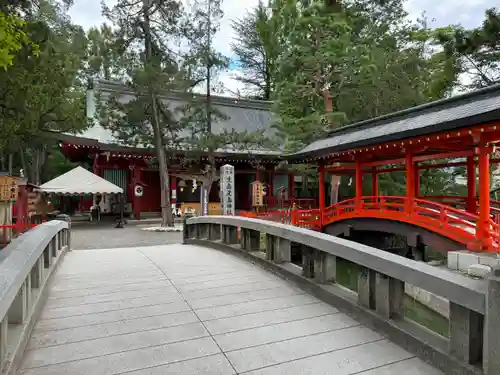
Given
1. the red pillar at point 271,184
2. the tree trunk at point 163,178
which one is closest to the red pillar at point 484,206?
the tree trunk at point 163,178

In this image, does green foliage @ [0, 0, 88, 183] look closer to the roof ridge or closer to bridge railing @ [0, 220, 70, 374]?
bridge railing @ [0, 220, 70, 374]

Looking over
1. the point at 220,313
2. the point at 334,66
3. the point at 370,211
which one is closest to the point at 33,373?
the point at 220,313

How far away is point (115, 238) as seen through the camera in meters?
13.0

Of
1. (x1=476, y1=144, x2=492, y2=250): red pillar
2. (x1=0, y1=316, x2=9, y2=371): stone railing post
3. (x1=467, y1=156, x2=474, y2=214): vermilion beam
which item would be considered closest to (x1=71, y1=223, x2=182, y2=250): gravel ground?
(x1=476, y1=144, x2=492, y2=250): red pillar

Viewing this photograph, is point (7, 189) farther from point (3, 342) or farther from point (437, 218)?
point (437, 218)

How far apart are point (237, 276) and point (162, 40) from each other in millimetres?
14415

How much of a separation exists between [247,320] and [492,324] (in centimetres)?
189

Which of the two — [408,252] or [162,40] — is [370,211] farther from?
[162,40]

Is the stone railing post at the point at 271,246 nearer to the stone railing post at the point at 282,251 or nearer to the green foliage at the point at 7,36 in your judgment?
the stone railing post at the point at 282,251

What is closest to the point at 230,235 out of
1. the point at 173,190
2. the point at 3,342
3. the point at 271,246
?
the point at 271,246

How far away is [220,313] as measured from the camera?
3385 millimetres

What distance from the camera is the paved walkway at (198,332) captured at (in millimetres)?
2434

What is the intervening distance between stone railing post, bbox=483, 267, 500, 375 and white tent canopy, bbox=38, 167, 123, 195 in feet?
53.5

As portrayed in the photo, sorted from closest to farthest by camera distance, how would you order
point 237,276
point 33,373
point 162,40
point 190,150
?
point 33,373 → point 237,276 → point 162,40 → point 190,150
